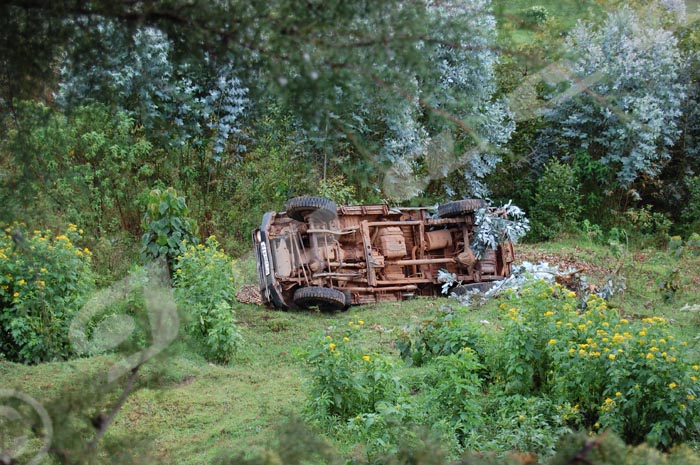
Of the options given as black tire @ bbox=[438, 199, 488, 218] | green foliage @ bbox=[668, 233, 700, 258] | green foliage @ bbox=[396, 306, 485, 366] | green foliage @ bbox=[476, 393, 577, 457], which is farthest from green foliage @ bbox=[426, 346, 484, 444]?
green foliage @ bbox=[668, 233, 700, 258]

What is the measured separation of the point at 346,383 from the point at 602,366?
6.10ft

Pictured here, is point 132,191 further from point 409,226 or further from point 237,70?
point 237,70

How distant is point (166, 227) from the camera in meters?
9.67

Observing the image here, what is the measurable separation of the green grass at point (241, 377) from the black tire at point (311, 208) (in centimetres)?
130

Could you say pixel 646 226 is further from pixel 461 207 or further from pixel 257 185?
pixel 257 185

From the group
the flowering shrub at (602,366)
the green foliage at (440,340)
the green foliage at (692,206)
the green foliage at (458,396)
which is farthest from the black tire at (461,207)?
the green foliage at (692,206)

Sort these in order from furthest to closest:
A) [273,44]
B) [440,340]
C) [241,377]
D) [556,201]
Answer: [556,201] → [241,377] → [440,340] → [273,44]

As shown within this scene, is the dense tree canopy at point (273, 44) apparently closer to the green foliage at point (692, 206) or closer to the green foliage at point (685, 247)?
the green foliage at point (685, 247)

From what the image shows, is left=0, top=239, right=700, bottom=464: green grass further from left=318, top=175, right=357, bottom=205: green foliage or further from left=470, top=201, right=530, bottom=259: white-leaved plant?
left=318, top=175, right=357, bottom=205: green foliage

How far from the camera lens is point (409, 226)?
1136cm

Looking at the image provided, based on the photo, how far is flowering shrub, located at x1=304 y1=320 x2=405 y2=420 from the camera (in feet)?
19.4

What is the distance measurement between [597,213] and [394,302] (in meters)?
7.67

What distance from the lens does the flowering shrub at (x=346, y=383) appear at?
5.91 m

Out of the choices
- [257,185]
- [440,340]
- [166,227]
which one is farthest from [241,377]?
[257,185]
